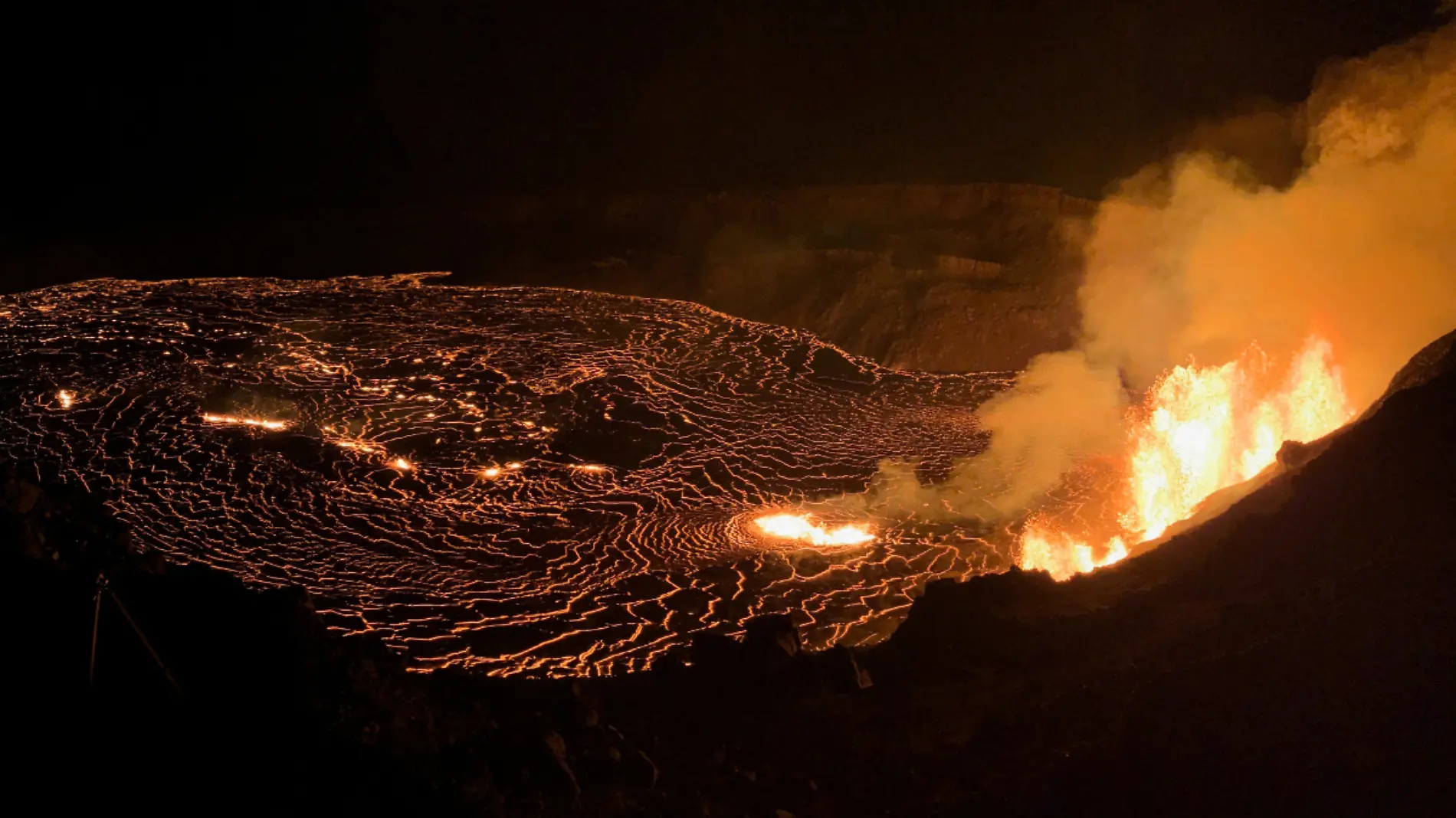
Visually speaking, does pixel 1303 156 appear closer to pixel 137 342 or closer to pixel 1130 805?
pixel 1130 805

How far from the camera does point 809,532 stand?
10.6 metres

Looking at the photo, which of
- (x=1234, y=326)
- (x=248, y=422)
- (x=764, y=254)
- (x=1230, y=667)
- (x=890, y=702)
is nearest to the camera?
(x=1230, y=667)

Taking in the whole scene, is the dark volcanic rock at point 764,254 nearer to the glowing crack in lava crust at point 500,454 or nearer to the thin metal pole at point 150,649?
the glowing crack in lava crust at point 500,454

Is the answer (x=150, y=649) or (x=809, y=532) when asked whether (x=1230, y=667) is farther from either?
(x=809, y=532)

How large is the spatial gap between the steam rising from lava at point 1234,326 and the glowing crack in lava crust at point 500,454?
3.47 ft

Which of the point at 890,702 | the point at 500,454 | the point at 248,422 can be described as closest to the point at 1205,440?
the point at 890,702

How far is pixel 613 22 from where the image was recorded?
30.6 metres

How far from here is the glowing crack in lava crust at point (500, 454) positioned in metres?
9.03

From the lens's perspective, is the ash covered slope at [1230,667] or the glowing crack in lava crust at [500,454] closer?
the ash covered slope at [1230,667]

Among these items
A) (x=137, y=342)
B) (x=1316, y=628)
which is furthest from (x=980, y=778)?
(x=137, y=342)

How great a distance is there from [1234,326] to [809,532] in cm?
801

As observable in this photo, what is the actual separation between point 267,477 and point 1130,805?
978 cm

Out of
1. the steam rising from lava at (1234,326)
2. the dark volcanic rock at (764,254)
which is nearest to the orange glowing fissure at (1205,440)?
the steam rising from lava at (1234,326)

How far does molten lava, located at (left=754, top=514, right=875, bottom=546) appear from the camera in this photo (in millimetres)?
10367
